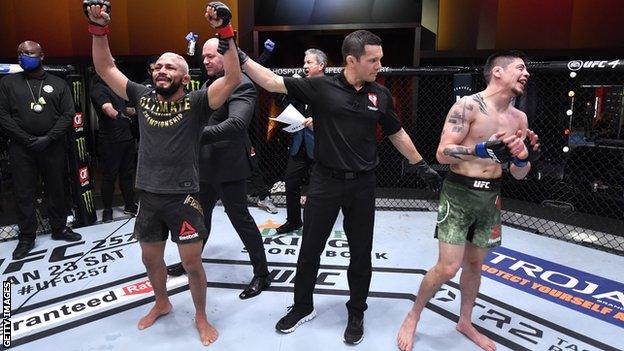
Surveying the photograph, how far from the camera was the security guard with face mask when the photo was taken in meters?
3.64

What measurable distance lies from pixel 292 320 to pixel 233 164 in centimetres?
102

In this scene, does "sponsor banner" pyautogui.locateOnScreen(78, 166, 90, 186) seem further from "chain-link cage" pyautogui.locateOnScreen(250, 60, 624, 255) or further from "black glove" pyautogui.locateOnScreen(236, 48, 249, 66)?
"black glove" pyautogui.locateOnScreen(236, 48, 249, 66)

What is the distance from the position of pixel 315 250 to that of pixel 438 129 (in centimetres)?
385

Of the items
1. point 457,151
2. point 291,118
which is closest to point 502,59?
point 457,151

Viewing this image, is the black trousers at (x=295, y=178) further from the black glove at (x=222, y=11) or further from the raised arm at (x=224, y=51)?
the black glove at (x=222, y=11)

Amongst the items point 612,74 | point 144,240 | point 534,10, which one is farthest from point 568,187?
point 144,240

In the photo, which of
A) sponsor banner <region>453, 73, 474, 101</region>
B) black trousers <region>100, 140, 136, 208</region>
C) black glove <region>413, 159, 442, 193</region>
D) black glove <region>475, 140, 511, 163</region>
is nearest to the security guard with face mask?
black trousers <region>100, 140, 136, 208</region>

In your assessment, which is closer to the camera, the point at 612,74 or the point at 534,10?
the point at 612,74

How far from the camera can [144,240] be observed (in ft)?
7.71

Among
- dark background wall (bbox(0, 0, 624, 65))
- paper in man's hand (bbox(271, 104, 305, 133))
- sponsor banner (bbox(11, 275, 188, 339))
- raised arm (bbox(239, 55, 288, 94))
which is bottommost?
sponsor banner (bbox(11, 275, 188, 339))

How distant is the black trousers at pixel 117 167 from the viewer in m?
4.53

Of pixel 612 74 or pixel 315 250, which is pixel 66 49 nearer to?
pixel 315 250

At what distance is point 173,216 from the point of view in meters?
2.29

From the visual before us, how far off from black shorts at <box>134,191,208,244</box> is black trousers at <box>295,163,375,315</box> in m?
0.58
